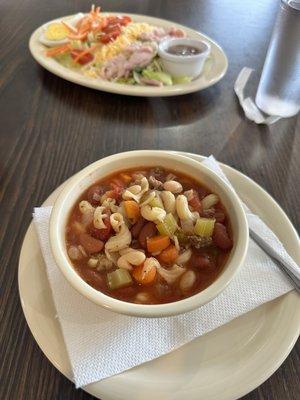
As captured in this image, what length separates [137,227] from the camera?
88cm

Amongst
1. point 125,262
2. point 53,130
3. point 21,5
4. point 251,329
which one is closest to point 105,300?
point 125,262

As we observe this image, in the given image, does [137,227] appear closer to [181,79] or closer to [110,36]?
[181,79]

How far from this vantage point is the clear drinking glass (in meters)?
1.35

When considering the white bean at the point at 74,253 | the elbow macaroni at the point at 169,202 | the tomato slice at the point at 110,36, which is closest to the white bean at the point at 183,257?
the elbow macaroni at the point at 169,202

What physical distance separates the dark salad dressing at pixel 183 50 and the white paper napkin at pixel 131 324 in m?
1.18

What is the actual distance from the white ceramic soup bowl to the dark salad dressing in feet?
3.15

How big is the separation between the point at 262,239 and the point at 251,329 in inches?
8.9

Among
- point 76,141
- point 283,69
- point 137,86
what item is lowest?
point 76,141

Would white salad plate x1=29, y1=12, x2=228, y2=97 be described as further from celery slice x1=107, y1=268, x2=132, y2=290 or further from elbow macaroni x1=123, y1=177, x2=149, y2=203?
celery slice x1=107, y1=268, x2=132, y2=290

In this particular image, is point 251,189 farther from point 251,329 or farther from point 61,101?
point 61,101

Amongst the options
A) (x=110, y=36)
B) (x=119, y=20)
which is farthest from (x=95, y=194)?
(x=119, y=20)

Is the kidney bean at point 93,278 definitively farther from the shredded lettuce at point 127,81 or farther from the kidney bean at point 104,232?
the shredded lettuce at point 127,81

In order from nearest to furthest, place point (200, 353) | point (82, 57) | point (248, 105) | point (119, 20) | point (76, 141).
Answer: point (200, 353) → point (76, 141) → point (248, 105) → point (82, 57) → point (119, 20)

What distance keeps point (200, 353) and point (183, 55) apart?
1.36m
